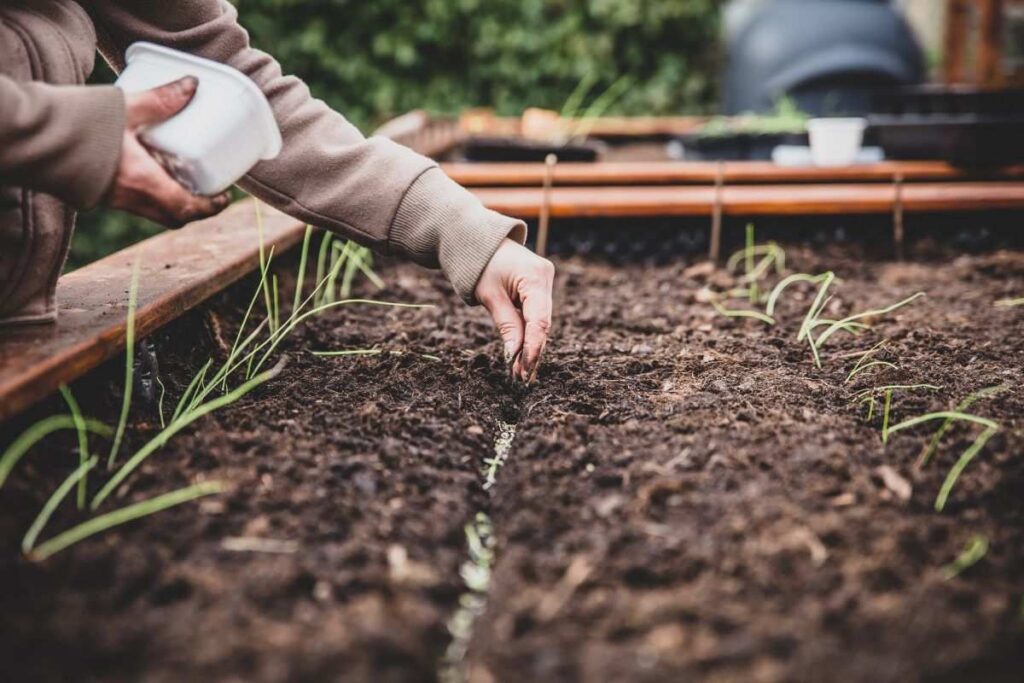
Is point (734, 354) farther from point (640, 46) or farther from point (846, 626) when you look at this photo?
point (640, 46)

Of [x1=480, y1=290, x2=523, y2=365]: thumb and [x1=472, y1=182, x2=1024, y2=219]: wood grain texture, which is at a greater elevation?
[x1=472, y1=182, x2=1024, y2=219]: wood grain texture

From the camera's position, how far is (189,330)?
1688 mm

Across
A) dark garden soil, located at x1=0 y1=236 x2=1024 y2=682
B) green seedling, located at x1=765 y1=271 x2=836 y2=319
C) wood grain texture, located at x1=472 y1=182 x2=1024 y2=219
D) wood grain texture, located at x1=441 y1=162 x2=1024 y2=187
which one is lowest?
dark garden soil, located at x1=0 y1=236 x2=1024 y2=682

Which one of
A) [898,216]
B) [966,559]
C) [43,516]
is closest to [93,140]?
[43,516]

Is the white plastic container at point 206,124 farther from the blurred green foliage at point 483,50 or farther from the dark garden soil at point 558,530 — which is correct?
the blurred green foliage at point 483,50

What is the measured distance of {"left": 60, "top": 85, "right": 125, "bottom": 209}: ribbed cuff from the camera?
101cm

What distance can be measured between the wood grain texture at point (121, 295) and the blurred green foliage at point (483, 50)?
4079 millimetres

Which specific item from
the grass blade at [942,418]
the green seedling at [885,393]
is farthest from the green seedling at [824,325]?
the grass blade at [942,418]

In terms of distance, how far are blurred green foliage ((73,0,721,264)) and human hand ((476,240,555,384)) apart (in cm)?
481

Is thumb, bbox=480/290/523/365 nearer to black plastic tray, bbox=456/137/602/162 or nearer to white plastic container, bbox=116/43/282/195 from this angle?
white plastic container, bbox=116/43/282/195

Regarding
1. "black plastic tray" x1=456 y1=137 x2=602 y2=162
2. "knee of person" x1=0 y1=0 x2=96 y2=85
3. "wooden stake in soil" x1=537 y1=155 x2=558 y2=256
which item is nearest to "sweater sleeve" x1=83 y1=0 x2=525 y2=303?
"knee of person" x1=0 y1=0 x2=96 y2=85

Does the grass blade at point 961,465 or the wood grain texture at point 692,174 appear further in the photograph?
the wood grain texture at point 692,174

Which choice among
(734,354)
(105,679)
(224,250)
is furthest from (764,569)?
(224,250)

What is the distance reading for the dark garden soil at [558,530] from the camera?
814mm
